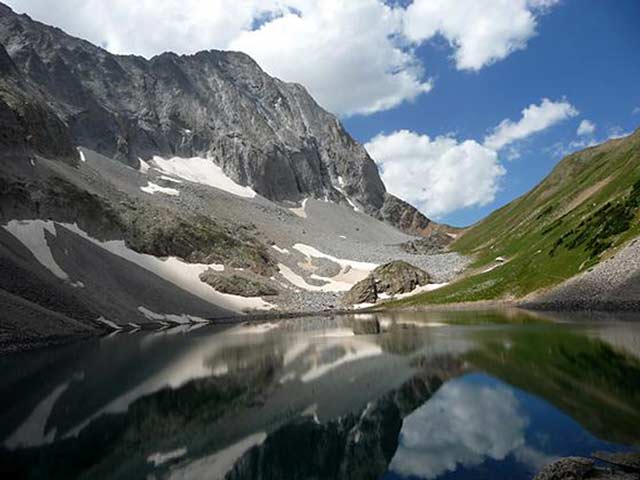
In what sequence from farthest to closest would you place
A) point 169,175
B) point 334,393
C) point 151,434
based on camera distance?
1. point 169,175
2. point 334,393
3. point 151,434

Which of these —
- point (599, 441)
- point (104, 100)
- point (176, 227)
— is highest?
point (104, 100)

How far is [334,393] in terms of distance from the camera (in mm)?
A: 28547

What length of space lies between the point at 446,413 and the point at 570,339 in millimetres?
20272

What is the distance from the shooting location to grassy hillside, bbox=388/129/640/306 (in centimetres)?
7775

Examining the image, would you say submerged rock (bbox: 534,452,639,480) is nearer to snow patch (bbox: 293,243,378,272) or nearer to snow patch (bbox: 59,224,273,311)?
snow patch (bbox: 59,224,273,311)

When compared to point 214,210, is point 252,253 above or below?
below

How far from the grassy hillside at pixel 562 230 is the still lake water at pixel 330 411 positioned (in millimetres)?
38999

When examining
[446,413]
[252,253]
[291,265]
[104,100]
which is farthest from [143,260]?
[104,100]

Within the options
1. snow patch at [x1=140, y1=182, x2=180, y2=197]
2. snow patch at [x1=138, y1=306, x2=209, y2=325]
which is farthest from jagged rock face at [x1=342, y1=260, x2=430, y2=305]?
snow patch at [x1=140, y1=182, x2=180, y2=197]

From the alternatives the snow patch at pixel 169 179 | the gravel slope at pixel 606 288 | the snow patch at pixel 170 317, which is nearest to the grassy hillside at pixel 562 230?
the gravel slope at pixel 606 288

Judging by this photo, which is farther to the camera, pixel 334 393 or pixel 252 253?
pixel 252 253

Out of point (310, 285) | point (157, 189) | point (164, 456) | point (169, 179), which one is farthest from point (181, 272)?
point (164, 456)

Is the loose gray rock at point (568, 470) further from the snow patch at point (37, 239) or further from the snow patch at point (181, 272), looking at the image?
the snow patch at point (181, 272)

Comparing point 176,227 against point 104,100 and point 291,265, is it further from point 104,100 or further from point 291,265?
point 104,100
